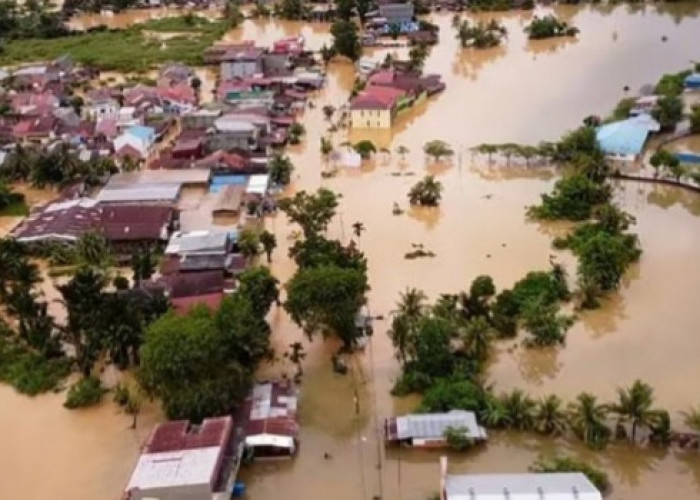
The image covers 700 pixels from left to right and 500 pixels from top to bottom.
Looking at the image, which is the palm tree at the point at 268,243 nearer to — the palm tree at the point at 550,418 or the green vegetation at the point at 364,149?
the green vegetation at the point at 364,149

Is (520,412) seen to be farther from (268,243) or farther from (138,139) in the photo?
(138,139)

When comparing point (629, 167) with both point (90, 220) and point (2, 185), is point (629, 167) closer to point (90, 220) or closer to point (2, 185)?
point (90, 220)

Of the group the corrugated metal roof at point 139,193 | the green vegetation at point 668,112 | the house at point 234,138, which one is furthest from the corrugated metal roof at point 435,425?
the green vegetation at point 668,112

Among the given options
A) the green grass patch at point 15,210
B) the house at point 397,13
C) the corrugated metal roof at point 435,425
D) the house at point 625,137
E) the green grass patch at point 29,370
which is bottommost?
the green grass patch at point 29,370

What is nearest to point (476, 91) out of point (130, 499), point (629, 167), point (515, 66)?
point (515, 66)

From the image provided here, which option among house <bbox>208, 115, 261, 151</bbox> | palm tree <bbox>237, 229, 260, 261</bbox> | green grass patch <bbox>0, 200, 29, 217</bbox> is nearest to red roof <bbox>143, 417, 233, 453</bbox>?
palm tree <bbox>237, 229, 260, 261</bbox>

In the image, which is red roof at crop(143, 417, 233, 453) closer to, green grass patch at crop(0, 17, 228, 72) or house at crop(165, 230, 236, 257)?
house at crop(165, 230, 236, 257)
